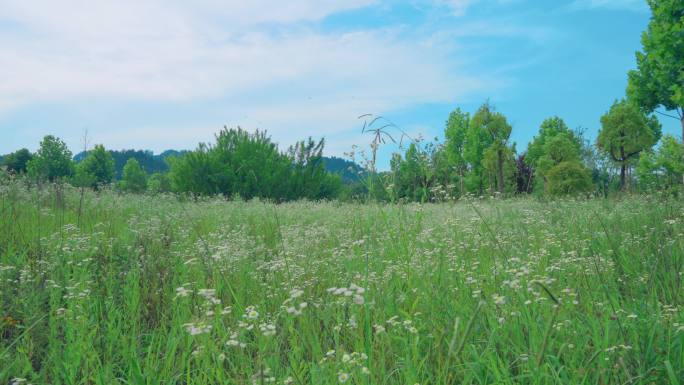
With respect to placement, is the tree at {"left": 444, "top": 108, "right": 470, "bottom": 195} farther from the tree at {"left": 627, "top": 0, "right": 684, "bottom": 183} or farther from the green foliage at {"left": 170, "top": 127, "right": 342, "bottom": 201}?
the tree at {"left": 627, "top": 0, "right": 684, "bottom": 183}

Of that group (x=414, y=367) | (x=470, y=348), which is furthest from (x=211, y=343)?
(x=470, y=348)

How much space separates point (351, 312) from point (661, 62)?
22.0m

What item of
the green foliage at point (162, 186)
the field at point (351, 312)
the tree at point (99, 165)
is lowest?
the field at point (351, 312)

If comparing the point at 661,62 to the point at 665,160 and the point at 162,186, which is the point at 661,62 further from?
the point at 162,186

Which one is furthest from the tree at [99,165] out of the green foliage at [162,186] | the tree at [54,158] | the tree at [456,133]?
the tree at [456,133]

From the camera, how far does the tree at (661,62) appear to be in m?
18.4

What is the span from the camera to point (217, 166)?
31797 millimetres

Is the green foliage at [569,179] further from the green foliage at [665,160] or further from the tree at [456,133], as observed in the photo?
the tree at [456,133]

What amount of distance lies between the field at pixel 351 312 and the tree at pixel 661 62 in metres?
15.9

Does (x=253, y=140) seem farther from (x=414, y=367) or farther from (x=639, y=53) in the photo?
(x=414, y=367)

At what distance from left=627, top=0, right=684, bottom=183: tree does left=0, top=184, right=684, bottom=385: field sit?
1589cm

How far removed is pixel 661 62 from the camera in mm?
19359

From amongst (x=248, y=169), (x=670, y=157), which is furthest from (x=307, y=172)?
(x=670, y=157)

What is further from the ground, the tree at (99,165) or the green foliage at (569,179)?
the tree at (99,165)
